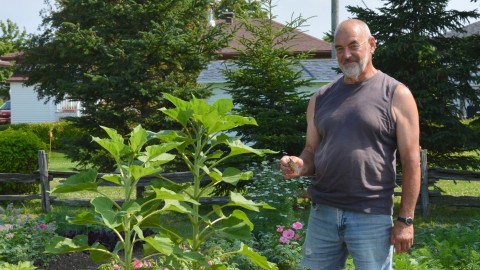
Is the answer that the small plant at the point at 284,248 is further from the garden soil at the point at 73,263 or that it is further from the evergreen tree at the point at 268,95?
the evergreen tree at the point at 268,95

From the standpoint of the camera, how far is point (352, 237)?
3553 mm

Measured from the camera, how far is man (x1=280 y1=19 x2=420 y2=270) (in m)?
3.49

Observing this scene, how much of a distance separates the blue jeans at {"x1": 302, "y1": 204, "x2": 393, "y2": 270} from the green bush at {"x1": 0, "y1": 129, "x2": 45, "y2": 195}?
10.1 metres

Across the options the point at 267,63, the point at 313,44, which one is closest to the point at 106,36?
the point at 267,63

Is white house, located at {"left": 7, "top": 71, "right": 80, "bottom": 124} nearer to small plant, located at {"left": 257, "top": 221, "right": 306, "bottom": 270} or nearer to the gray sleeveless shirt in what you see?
small plant, located at {"left": 257, "top": 221, "right": 306, "bottom": 270}

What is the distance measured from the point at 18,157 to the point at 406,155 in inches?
413

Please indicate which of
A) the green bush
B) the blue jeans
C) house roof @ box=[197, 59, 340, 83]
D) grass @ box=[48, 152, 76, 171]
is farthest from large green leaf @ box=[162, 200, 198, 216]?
house roof @ box=[197, 59, 340, 83]

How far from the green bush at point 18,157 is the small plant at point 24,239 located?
220 inches

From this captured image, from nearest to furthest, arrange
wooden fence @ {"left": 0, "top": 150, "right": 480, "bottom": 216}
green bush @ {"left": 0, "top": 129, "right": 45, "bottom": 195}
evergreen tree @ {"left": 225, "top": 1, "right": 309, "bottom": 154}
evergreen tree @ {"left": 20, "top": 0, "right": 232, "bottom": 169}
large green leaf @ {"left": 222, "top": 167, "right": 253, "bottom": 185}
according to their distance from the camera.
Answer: large green leaf @ {"left": 222, "top": 167, "right": 253, "bottom": 185} < wooden fence @ {"left": 0, "top": 150, "right": 480, "bottom": 216} < evergreen tree @ {"left": 225, "top": 1, "right": 309, "bottom": 154} < green bush @ {"left": 0, "top": 129, "right": 45, "bottom": 195} < evergreen tree @ {"left": 20, "top": 0, "right": 232, "bottom": 169}

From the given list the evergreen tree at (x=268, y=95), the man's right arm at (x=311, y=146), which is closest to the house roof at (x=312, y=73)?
the evergreen tree at (x=268, y=95)

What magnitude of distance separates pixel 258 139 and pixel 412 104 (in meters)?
8.00

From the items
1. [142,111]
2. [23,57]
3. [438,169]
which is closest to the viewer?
[438,169]

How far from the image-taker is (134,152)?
354 cm

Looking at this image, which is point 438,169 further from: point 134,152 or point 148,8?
point 134,152
